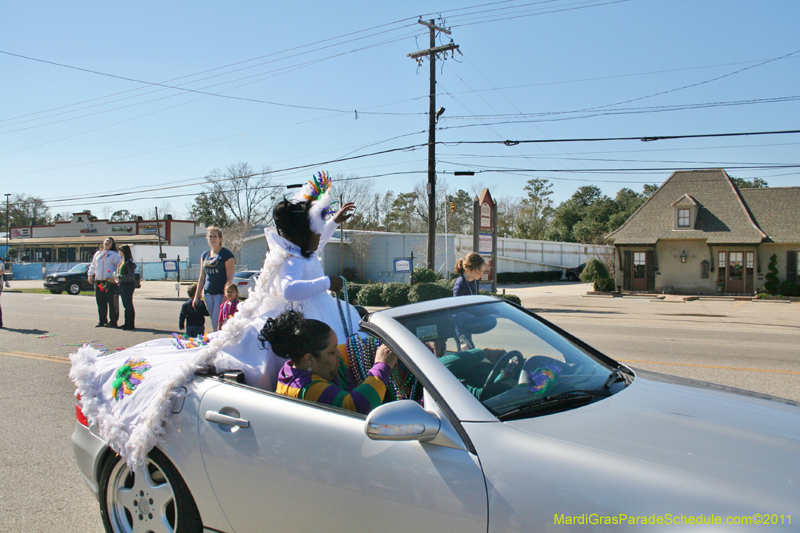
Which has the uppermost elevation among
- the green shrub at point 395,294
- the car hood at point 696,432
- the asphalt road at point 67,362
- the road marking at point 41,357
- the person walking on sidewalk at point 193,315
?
the car hood at point 696,432

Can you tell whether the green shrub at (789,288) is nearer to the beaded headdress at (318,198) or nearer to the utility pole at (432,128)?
the utility pole at (432,128)

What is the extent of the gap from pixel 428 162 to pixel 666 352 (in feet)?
45.9

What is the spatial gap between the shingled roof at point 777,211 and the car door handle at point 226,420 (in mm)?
29163

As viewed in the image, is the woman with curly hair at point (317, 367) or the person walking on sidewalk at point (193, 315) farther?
the person walking on sidewalk at point (193, 315)

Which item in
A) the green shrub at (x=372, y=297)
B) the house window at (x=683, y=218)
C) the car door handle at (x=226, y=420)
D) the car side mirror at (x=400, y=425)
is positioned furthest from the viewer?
the house window at (x=683, y=218)

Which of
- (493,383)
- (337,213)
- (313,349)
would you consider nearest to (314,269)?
(337,213)

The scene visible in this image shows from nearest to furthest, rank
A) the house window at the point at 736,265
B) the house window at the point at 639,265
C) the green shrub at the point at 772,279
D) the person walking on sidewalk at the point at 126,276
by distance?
the person walking on sidewalk at the point at 126,276 < the green shrub at the point at 772,279 < the house window at the point at 736,265 < the house window at the point at 639,265

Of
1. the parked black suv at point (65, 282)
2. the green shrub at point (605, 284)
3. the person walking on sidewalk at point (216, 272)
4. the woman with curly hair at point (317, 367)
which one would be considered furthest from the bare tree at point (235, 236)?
the woman with curly hair at point (317, 367)

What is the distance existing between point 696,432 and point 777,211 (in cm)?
3121

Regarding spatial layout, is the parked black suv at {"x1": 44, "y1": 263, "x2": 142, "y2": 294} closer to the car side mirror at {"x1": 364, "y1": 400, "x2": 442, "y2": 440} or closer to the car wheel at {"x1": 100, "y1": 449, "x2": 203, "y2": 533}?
the car wheel at {"x1": 100, "y1": 449, "x2": 203, "y2": 533}

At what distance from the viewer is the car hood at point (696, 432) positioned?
1.80 m

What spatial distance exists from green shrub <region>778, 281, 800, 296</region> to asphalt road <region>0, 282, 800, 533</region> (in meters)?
7.07

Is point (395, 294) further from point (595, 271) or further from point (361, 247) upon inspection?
point (361, 247)

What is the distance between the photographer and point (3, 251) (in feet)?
213
